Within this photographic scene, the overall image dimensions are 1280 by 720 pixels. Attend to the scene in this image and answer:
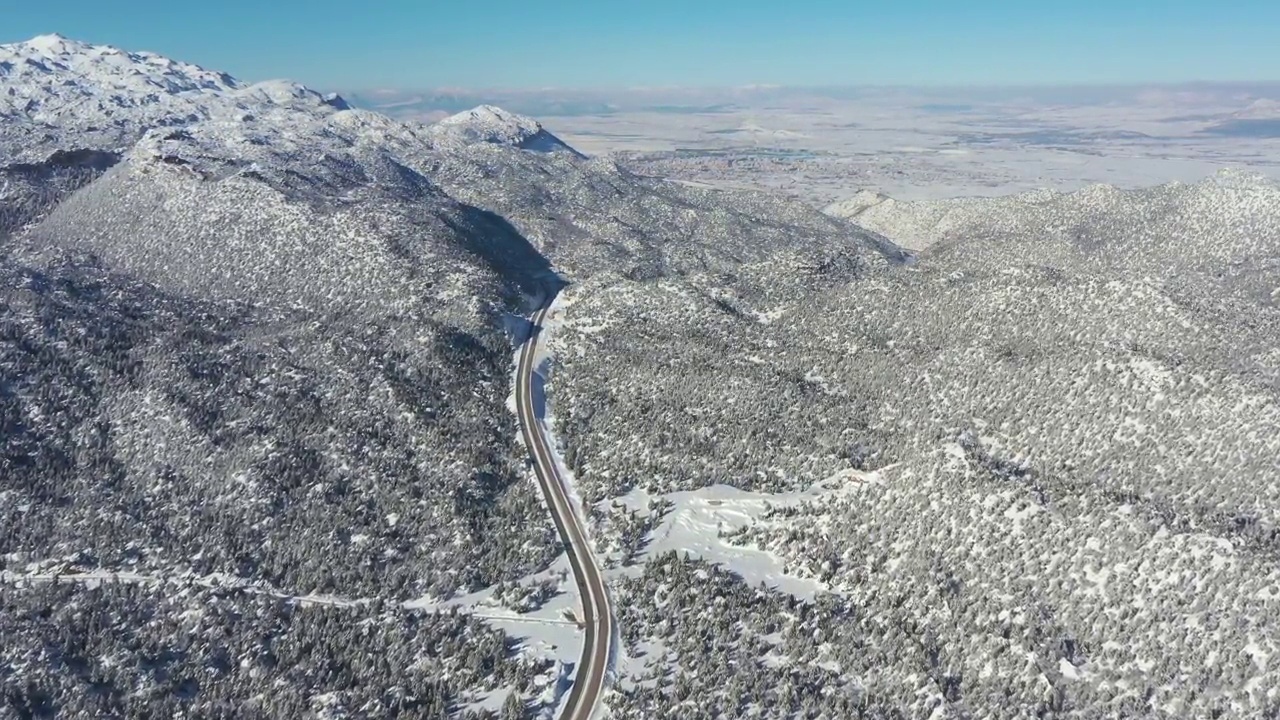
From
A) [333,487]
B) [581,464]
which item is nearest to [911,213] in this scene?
[581,464]

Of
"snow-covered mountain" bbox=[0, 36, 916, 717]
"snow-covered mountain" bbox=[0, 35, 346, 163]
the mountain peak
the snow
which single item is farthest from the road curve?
the mountain peak

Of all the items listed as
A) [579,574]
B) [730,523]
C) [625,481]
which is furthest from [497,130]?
[579,574]

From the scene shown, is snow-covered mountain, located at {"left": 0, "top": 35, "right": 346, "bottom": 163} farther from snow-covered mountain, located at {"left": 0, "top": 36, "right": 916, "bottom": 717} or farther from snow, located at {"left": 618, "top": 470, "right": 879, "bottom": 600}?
snow, located at {"left": 618, "top": 470, "right": 879, "bottom": 600}

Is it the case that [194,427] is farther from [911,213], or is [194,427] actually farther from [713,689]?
[911,213]

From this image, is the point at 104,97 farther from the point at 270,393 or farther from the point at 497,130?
the point at 270,393

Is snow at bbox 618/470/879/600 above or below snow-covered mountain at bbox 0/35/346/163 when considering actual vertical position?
below

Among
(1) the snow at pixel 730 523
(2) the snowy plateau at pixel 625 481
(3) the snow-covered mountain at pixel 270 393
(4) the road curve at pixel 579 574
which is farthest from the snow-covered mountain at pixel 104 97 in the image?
(1) the snow at pixel 730 523
